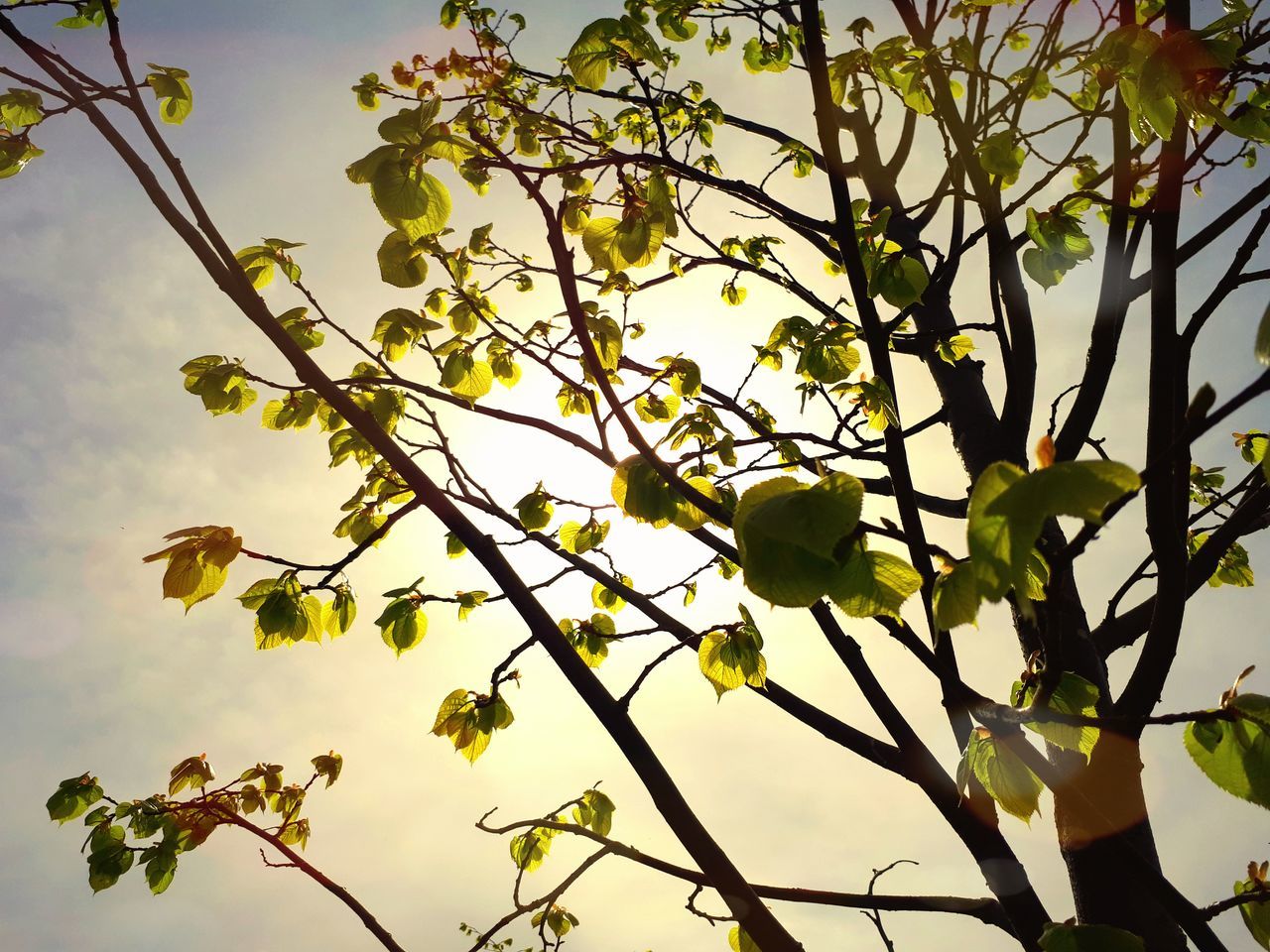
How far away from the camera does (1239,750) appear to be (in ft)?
3.82

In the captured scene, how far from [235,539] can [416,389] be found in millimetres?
854

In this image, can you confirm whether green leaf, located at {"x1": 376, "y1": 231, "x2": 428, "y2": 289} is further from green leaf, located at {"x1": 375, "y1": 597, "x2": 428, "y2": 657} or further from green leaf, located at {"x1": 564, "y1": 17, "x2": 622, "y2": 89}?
green leaf, located at {"x1": 375, "y1": 597, "x2": 428, "y2": 657}

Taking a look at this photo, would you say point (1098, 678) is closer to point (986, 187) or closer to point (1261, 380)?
point (986, 187)

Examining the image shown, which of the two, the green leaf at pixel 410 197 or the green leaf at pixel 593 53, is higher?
the green leaf at pixel 593 53

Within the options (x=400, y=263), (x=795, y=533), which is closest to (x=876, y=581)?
(x=795, y=533)

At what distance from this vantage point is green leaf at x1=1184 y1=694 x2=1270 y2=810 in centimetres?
114

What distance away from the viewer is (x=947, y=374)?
4.02 meters

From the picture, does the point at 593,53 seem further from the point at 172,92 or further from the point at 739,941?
the point at 739,941

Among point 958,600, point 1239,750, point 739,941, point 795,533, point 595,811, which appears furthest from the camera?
point 595,811

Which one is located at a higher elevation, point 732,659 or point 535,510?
point 535,510

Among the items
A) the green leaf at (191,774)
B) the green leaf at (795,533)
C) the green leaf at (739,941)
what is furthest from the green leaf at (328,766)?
the green leaf at (795,533)

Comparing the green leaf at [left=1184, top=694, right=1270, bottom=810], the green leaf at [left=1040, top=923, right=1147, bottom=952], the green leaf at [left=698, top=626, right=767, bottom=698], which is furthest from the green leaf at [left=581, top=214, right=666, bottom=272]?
the green leaf at [left=1040, top=923, right=1147, bottom=952]

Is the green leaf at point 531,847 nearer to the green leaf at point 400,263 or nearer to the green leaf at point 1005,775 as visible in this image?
the green leaf at point 1005,775

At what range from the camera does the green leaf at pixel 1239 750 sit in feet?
3.76
